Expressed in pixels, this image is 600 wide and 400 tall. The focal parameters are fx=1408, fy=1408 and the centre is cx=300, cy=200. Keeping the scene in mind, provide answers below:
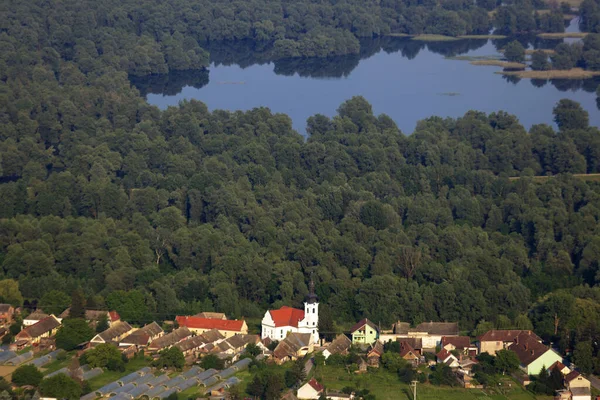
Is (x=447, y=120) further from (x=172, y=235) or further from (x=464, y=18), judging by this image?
(x=464, y=18)

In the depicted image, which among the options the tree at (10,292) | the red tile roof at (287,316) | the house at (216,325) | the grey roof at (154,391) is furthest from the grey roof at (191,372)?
the tree at (10,292)

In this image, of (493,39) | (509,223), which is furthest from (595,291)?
(493,39)

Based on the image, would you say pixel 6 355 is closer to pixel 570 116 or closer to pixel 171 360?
pixel 171 360

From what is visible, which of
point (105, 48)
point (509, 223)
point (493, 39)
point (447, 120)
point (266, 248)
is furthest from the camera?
point (493, 39)

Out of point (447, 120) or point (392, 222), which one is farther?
point (447, 120)

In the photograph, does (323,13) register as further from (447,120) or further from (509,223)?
(509,223)

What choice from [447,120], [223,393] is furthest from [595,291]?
[447,120]

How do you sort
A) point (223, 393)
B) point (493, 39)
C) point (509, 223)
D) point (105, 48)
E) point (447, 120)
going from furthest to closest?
1. point (493, 39)
2. point (105, 48)
3. point (447, 120)
4. point (509, 223)
5. point (223, 393)

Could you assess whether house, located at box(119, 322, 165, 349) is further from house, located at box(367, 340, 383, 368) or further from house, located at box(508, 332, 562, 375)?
house, located at box(508, 332, 562, 375)
